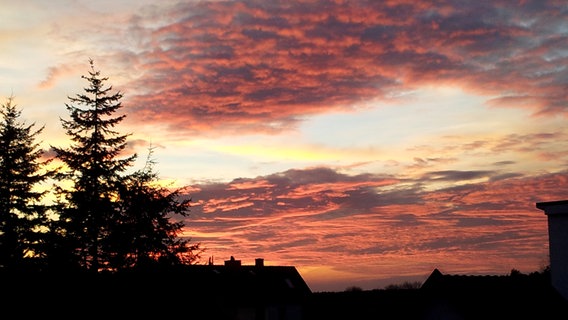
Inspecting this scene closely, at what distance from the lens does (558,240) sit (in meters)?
42.8

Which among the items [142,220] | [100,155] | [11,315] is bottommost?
[11,315]

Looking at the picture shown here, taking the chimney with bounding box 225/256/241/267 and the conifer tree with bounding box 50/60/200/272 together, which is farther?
the chimney with bounding box 225/256/241/267

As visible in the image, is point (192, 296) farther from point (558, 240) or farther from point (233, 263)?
point (233, 263)

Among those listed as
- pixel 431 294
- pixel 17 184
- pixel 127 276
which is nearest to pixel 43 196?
pixel 17 184

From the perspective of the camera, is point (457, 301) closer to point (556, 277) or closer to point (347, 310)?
point (556, 277)

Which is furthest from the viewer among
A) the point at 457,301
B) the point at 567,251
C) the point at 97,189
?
the point at 97,189

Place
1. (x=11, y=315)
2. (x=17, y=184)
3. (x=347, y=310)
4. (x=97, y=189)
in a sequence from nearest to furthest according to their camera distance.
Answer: (x=11, y=315) → (x=347, y=310) → (x=97, y=189) → (x=17, y=184)

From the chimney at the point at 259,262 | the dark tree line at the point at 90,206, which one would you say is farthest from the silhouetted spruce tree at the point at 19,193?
the chimney at the point at 259,262

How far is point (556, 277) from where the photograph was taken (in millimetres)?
42500

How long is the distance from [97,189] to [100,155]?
277 cm

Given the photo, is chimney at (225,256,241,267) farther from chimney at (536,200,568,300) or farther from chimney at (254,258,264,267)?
chimney at (536,200,568,300)

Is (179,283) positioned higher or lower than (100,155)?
lower

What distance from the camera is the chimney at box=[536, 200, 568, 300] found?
4209cm

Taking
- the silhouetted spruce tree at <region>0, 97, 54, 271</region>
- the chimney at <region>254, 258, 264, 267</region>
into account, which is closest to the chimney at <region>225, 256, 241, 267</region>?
the chimney at <region>254, 258, 264, 267</region>
